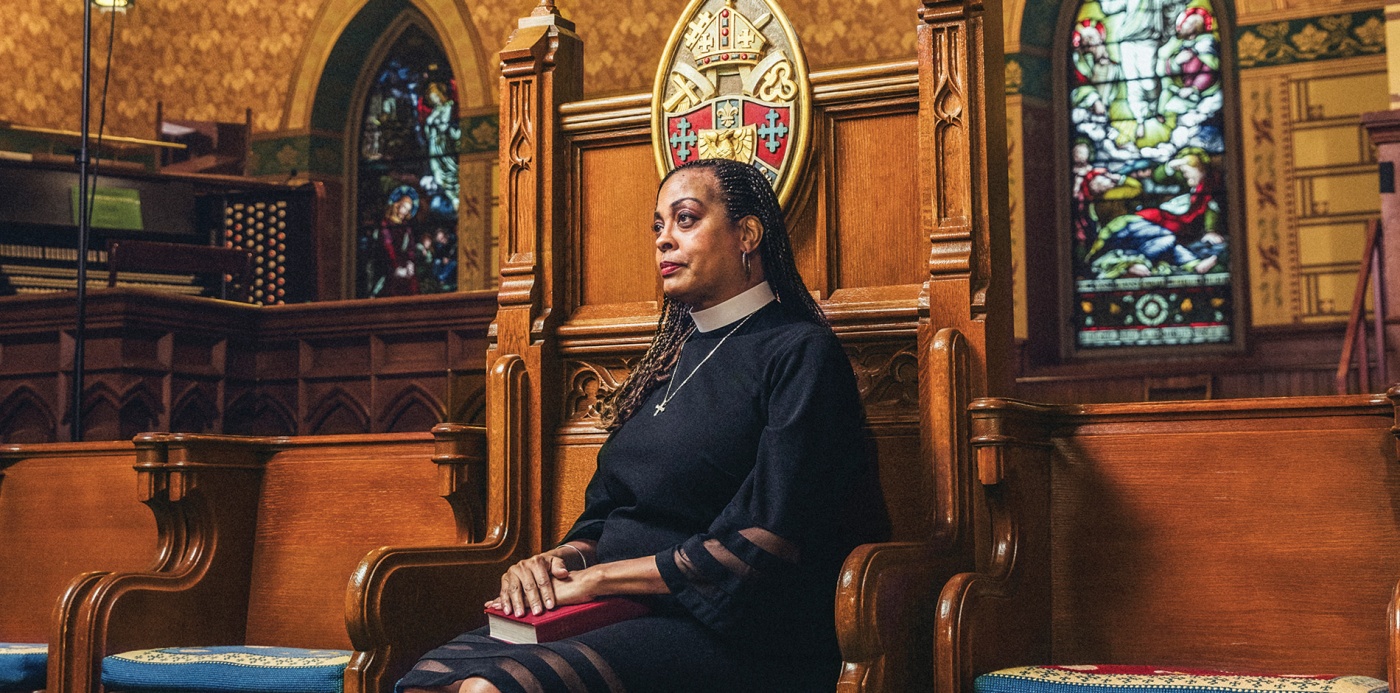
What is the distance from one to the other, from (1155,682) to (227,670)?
1633 millimetres

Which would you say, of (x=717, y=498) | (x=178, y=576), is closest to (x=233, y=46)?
(x=178, y=576)

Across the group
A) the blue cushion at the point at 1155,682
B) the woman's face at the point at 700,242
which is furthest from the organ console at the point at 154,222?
the blue cushion at the point at 1155,682

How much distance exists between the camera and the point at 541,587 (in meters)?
2.45

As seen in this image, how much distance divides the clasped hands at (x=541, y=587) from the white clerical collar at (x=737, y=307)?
20.2 inches

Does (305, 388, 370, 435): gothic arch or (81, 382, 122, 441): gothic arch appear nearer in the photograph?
(81, 382, 122, 441): gothic arch

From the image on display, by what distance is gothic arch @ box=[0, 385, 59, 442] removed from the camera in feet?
23.0

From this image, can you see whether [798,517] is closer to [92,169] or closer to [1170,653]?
[1170,653]

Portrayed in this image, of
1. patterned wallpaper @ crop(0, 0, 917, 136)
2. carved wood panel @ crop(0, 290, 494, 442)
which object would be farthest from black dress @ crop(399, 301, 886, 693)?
patterned wallpaper @ crop(0, 0, 917, 136)

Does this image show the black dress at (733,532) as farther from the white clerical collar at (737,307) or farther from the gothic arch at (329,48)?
the gothic arch at (329,48)

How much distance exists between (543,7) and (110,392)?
434 centimetres

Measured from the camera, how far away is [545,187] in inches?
127

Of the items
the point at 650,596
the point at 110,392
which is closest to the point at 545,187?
the point at 650,596

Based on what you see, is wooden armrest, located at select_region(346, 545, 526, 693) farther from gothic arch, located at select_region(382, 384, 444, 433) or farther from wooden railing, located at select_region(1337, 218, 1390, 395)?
wooden railing, located at select_region(1337, 218, 1390, 395)

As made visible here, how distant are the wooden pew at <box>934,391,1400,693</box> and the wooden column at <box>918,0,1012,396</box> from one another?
21cm
